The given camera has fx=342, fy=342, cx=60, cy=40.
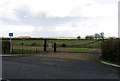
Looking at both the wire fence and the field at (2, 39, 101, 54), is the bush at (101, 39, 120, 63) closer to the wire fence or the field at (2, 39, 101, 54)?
the wire fence

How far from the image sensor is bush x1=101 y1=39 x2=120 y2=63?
23.0 meters

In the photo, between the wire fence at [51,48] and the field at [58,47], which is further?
the field at [58,47]

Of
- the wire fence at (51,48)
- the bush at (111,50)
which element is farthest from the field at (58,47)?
the bush at (111,50)

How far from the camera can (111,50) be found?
78.1 feet

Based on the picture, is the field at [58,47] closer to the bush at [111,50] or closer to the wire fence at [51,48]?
the wire fence at [51,48]

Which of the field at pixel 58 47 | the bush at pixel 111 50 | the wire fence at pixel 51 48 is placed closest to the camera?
the bush at pixel 111 50

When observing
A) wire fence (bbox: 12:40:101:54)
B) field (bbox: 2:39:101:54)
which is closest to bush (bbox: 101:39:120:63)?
wire fence (bbox: 12:40:101:54)

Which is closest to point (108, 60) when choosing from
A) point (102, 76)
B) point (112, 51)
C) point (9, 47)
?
point (112, 51)

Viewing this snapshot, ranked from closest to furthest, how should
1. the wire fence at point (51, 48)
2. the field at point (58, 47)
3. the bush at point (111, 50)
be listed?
1. the bush at point (111, 50)
2. the wire fence at point (51, 48)
3. the field at point (58, 47)

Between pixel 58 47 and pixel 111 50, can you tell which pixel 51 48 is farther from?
pixel 111 50

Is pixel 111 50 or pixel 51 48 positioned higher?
pixel 111 50

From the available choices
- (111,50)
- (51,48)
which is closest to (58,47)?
(51,48)

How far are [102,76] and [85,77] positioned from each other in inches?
38.2

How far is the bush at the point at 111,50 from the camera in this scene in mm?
23031
